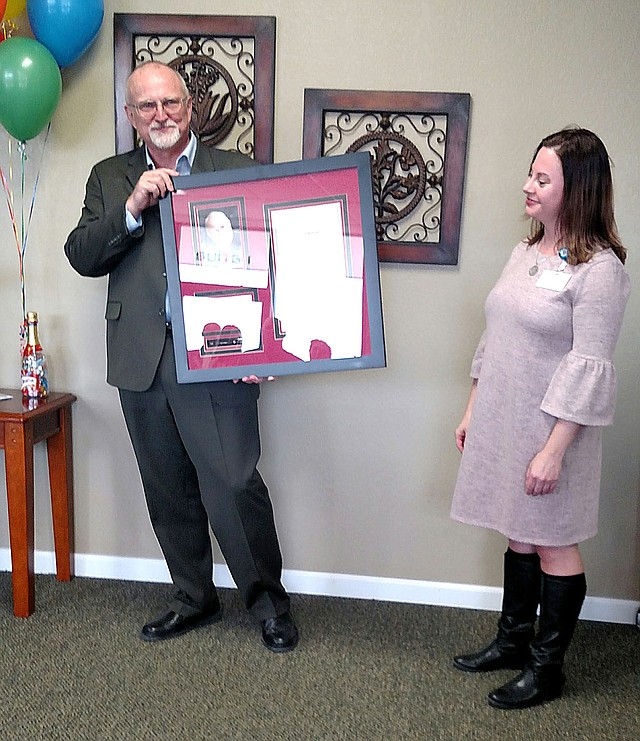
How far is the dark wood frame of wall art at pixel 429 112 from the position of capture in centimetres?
244

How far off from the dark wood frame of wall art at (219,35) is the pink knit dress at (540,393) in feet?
3.05

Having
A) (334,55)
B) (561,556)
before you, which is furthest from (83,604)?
(334,55)

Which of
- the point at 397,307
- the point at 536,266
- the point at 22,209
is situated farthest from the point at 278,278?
the point at 22,209

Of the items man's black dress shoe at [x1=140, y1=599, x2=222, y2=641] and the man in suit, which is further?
man's black dress shoe at [x1=140, y1=599, x2=222, y2=641]

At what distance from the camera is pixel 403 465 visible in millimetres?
2691

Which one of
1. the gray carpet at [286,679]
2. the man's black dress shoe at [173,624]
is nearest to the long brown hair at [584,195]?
the gray carpet at [286,679]

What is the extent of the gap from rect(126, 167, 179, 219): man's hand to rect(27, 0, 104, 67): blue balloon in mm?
603

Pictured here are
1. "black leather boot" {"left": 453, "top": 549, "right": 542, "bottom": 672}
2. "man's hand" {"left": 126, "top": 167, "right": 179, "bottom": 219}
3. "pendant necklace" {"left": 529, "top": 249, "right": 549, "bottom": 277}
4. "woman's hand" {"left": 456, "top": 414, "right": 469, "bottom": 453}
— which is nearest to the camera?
"pendant necklace" {"left": 529, "top": 249, "right": 549, "bottom": 277}

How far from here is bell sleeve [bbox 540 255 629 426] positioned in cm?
185

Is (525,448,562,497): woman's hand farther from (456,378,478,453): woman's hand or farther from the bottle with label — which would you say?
the bottle with label

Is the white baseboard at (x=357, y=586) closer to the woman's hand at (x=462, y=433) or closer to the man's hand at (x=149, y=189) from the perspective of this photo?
the woman's hand at (x=462, y=433)

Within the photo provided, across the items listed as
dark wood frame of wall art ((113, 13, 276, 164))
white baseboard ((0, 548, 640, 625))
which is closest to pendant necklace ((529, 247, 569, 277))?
dark wood frame of wall art ((113, 13, 276, 164))

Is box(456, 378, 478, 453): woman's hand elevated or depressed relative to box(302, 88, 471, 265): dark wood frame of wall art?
depressed

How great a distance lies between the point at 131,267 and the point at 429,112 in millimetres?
1026
